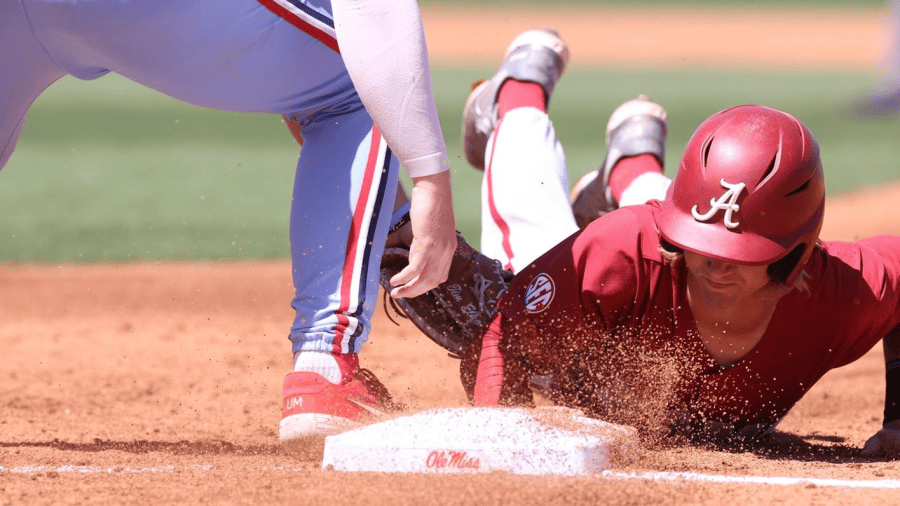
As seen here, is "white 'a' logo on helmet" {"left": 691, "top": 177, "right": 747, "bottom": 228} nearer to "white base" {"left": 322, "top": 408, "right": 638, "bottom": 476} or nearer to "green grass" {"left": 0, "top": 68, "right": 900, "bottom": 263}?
"white base" {"left": 322, "top": 408, "right": 638, "bottom": 476}

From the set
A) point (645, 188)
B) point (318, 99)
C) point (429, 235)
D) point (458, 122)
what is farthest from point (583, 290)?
point (458, 122)

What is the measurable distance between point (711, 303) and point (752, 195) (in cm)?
30

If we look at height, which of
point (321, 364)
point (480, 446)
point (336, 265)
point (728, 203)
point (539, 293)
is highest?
point (728, 203)

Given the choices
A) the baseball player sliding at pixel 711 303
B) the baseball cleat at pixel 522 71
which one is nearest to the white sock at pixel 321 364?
the baseball player sliding at pixel 711 303

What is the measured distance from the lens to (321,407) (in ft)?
8.12

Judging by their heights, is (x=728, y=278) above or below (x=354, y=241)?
below

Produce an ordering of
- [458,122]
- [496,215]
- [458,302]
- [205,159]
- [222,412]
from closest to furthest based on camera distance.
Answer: [458,302] → [222,412] → [496,215] → [205,159] → [458,122]

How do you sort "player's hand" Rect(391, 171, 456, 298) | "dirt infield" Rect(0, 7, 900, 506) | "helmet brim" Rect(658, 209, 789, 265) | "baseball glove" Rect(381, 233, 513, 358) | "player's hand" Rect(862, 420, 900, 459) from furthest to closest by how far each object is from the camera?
"baseball glove" Rect(381, 233, 513, 358), "player's hand" Rect(862, 420, 900, 459), "helmet brim" Rect(658, 209, 789, 265), "player's hand" Rect(391, 171, 456, 298), "dirt infield" Rect(0, 7, 900, 506)

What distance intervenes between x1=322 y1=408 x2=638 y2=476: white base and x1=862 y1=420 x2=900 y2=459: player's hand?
29.1 inches

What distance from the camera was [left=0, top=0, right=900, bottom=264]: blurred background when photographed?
7.38 metres

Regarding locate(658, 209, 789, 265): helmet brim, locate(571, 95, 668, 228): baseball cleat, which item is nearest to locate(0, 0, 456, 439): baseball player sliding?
locate(658, 209, 789, 265): helmet brim

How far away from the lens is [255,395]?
3.68 meters

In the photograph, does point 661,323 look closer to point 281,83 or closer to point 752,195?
point 752,195

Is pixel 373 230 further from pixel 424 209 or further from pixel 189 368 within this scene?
pixel 189 368
